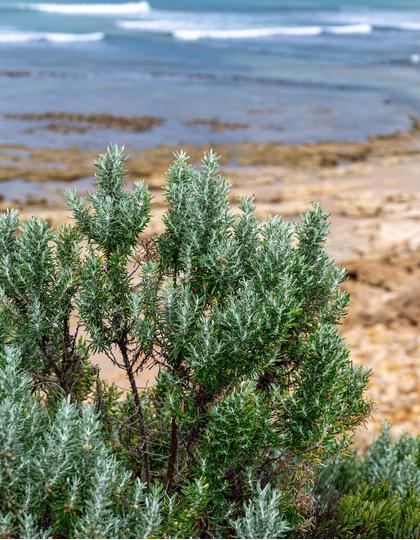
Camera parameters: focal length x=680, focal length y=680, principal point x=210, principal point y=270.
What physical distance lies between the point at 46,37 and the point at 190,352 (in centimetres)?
5479

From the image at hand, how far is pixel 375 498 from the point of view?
177 inches

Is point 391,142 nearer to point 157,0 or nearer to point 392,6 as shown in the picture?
point 157,0

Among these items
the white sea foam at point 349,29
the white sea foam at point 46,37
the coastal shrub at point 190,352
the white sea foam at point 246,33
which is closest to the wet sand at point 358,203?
the coastal shrub at point 190,352

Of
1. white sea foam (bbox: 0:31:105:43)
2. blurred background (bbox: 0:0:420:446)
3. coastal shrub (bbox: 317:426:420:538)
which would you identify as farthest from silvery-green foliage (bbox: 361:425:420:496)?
white sea foam (bbox: 0:31:105:43)

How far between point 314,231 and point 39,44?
5061 cm

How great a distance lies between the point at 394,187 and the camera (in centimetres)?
1806

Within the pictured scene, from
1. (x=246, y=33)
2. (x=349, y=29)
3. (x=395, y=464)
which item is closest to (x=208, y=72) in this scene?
(x=246, y=33)

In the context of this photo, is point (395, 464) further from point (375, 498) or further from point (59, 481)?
point (59, 481)

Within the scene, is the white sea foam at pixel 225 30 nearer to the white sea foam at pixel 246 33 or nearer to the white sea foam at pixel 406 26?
the white sea foam at pixel 246 33

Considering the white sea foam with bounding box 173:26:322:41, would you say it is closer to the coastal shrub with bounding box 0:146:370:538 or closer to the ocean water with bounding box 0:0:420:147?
the ocean water with bounding box 0:0:420:147

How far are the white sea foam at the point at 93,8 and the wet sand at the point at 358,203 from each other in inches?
2310

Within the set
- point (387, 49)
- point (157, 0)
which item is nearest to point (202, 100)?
point (387, 49)

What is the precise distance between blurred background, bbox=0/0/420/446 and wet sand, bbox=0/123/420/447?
0.03 metres

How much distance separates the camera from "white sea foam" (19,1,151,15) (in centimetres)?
Result: 7519
